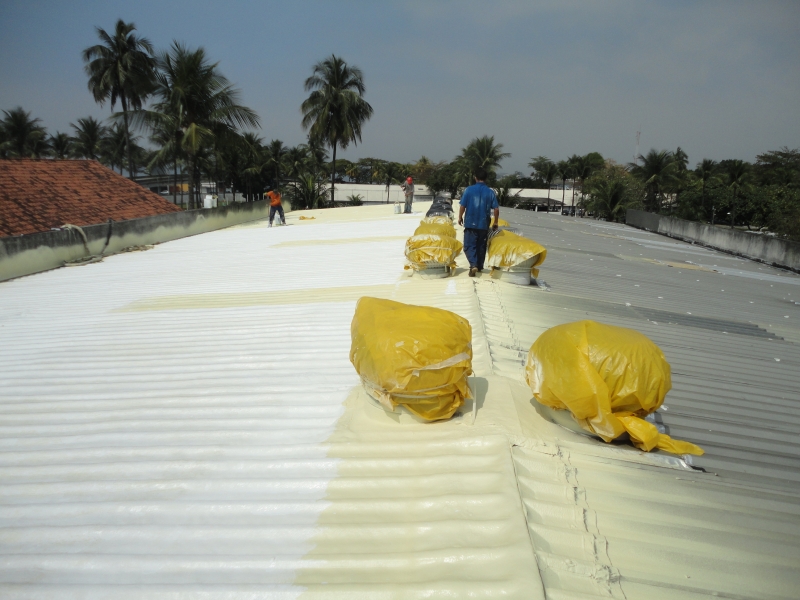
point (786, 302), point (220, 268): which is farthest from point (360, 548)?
point (786, 302)

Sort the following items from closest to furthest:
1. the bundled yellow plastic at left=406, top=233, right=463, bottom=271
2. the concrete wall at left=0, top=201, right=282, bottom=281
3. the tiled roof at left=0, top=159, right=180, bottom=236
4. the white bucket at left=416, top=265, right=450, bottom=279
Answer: the bundled yellow plastic at left=406, top=233, right=463, bottom=271 → the white bucket at left=416, top=265, right=450, bottom=279 → the concrete wall at left=0, top=201, right=282, bottom=281 → the tiled roof at left=0, top=159, right=180, bottom=236

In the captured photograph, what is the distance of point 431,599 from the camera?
209cm

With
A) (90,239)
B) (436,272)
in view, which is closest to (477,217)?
(436,272)

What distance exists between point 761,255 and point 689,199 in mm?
32936

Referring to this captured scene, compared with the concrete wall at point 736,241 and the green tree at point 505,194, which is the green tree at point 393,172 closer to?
the green tree at point 505,194

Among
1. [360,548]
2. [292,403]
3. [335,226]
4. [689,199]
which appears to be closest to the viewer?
[360,548]

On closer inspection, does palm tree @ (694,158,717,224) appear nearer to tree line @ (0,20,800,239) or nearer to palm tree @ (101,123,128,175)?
tree line @ (0,20,800,239)

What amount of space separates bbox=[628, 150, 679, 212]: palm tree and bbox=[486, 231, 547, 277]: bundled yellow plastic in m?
47.2

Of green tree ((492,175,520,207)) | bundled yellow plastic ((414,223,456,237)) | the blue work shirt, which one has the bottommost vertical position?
bundled yellow plastic ((414,223,456,237))

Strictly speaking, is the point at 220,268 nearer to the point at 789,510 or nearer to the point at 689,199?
the point at 789,510

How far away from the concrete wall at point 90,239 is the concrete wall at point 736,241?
718 inches

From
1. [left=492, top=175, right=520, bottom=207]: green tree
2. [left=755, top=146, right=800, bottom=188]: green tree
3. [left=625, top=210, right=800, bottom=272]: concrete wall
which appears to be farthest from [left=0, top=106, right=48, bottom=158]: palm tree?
[left=755, top=146, right=800, bottom=188]: green tree

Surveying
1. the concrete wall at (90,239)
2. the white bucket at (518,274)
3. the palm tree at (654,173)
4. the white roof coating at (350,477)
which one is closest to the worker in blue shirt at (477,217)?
the white bucket at (518,274)

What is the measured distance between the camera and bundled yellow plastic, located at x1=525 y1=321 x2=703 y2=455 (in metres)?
2.88
